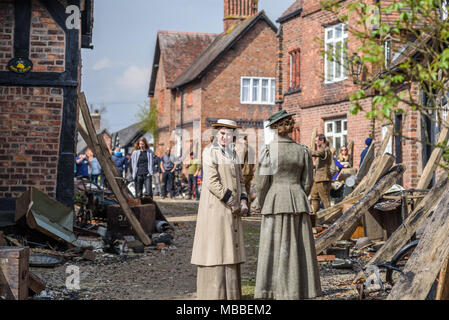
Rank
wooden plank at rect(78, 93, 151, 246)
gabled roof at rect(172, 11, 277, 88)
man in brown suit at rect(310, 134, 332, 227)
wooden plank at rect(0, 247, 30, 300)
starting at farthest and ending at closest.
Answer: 1. gabled roof at rect(172, 11, 277, 88)
2. man in brown suit at rect(310, 134, 332, 227)
3. wooden plank at rect(78, 93, 151, 246)
4. wooden plank at rect(0, 247, 30, 300)

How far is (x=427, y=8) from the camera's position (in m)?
3.99

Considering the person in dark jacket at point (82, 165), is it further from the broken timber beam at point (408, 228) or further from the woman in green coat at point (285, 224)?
the woman in green coat at point (285, 224)

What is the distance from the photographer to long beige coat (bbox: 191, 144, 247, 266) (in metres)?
6.52

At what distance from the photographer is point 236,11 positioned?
39125 millimetres

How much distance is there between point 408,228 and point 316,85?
47.7 ft

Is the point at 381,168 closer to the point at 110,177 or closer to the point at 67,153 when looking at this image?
the point at 110,177

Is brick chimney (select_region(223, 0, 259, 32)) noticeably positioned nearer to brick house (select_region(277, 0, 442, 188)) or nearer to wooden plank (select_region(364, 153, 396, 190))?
brick house (select_region(277, 0, 442, 188))

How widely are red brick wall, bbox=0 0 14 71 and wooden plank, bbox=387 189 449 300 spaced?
8130mm

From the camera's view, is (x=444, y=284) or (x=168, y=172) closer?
(x=444, y=284)

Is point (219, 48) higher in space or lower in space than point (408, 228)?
higher

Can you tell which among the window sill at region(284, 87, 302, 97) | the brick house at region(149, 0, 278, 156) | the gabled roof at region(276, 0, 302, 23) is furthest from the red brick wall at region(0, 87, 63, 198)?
the brick house at region(149, 0, 278, 156)

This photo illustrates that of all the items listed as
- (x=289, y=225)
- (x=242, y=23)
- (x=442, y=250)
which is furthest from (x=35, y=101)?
(x=242, y=23)

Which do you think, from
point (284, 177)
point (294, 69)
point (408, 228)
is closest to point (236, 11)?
point (294, 69)
